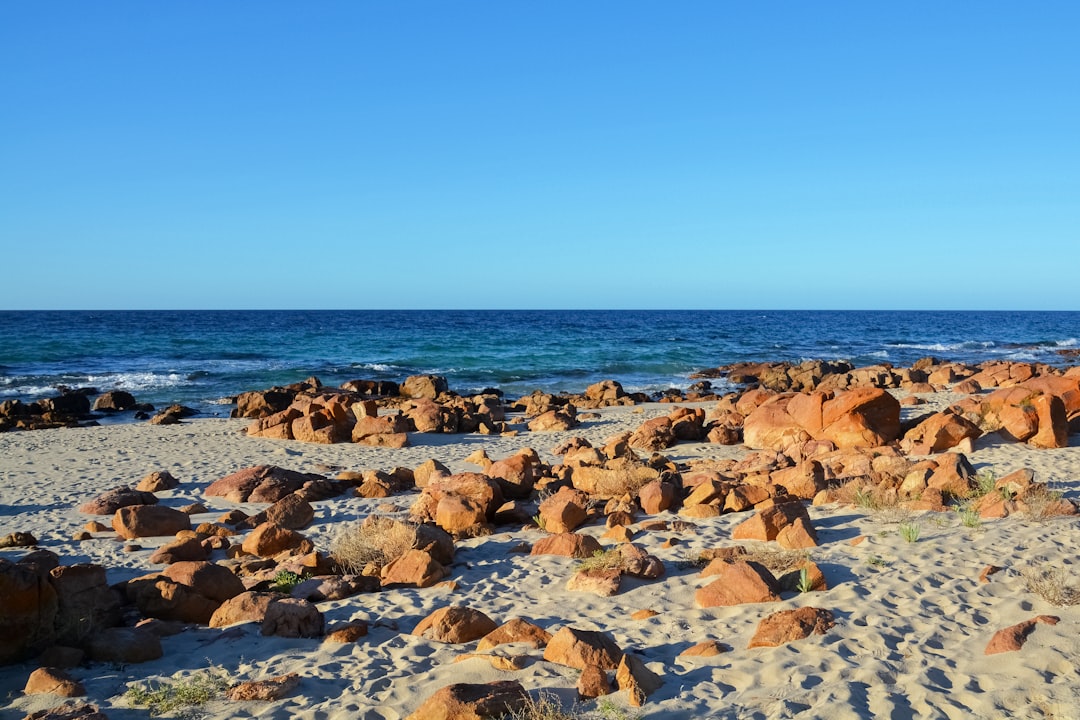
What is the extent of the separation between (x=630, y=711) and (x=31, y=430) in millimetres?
23096

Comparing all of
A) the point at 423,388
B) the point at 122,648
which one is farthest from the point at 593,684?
the point at 423,388

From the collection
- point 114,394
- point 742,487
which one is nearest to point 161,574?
point 742,487

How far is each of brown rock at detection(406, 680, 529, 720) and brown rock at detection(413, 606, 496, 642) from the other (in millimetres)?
1500

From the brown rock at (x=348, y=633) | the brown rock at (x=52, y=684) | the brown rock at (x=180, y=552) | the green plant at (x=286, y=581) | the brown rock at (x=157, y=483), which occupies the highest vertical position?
the brown rock at (x=52, y=684)

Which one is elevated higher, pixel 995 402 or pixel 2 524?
pixel 995 402

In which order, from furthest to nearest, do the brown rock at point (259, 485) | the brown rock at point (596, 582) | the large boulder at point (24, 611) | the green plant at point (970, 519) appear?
the brown rock at point (259, 485)
the green plant at point (970, 519)
the brown rock at point (596, 582)
the large boulder at point (24, 611)

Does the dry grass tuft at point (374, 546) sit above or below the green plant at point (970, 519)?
below

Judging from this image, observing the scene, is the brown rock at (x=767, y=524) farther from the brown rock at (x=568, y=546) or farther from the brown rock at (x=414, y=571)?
the brown rock at (x=414, y=571)

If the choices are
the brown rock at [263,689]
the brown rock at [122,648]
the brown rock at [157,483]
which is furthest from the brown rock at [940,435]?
the brown rock at [157,483]

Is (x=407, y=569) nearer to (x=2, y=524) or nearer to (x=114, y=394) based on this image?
(x=2, y=524)

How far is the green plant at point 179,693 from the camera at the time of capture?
5.52 meters

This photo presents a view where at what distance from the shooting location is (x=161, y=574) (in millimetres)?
8016

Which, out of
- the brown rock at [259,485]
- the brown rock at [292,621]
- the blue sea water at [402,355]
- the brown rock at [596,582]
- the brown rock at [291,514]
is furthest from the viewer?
the blue sea water at [402,355]

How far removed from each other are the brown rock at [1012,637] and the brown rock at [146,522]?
9.64 m
